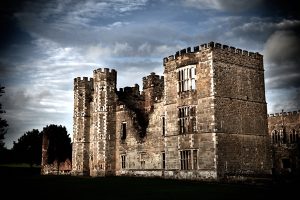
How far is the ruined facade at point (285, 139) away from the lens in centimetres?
4578

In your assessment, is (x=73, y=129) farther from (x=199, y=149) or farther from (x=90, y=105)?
(x=199, y=149)

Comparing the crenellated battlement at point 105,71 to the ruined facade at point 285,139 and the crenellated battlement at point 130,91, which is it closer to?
the crenellated battlement at point 130,91

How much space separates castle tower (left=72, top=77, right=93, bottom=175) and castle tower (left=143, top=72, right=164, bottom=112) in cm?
707

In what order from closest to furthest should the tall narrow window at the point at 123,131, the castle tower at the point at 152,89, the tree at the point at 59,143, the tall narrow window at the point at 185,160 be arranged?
the tall narrow window at the point at 185,160 → the tall narrow window at the point at 123,131 → the castle tower at the point at 152,89 → the tree at the point at 59,143

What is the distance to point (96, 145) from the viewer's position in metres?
43.7

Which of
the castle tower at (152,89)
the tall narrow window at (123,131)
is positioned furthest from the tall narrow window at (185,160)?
the castle tower at (152,89)

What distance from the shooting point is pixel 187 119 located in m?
32.5

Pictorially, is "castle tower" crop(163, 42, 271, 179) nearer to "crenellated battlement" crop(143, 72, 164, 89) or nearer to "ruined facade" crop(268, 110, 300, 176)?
"crenellated battlement" crop(143, 72, 164, 89)

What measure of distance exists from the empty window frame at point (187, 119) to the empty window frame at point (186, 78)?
1732mm

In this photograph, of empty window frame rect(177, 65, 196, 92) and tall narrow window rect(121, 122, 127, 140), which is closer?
empty window frame rect(177, 65, 196, 92)

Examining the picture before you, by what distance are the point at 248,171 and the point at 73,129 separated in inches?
947

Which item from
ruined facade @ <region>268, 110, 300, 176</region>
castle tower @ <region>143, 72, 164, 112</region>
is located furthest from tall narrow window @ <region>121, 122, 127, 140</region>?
ruined facade @ <region>268, 110, 300, 176</region>

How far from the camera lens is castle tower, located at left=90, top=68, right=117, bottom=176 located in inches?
1682

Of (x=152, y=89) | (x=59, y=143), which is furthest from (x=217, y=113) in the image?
(x=59, y=143)
